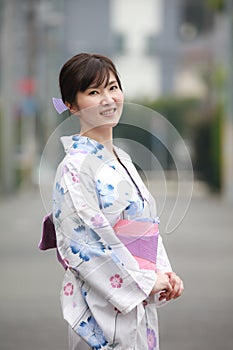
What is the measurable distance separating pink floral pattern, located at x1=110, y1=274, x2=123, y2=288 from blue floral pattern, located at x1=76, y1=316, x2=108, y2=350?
0.42 feet

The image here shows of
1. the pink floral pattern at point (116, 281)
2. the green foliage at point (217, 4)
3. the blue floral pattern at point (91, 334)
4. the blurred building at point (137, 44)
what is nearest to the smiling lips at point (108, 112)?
the pink floral pattern at point (116, 281)

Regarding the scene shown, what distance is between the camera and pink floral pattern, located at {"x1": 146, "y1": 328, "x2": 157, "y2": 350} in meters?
3.39

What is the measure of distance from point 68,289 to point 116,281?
159 millimetres

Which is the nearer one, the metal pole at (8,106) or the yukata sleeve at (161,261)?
the yukata sleeve at (161,261)

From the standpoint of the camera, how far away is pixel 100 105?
3.34 metres

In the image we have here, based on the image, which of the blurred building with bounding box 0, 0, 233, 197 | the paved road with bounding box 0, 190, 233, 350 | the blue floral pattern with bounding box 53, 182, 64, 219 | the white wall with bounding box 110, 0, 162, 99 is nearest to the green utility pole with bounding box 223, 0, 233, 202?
the paved road with bounding box 0, 190, 233, 350

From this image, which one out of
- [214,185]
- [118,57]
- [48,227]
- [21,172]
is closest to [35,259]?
[48,227]

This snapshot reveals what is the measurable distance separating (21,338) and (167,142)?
395 centimetres

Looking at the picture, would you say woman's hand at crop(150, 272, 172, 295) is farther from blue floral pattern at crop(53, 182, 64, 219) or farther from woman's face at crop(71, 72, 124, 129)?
woman's face at crop(71, 72, 124, 129)

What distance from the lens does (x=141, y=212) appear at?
325cm

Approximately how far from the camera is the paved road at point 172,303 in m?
7.19

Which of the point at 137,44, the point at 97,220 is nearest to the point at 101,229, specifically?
the point at 97,220

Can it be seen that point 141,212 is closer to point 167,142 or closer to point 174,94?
point 167,142

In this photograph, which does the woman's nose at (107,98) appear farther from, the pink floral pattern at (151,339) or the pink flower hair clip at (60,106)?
the pink floral pattern at (151,339)
